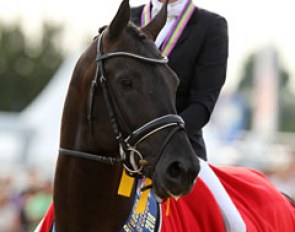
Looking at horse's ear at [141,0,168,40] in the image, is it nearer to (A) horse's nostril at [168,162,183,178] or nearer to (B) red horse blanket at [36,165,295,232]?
(A) horse's nostril at [168,162,183,178]

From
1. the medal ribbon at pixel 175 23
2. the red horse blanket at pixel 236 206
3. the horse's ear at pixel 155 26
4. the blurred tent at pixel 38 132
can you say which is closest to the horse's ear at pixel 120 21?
the horse's ear at pixel 155 26

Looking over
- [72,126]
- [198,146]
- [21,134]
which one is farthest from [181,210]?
[21,134]

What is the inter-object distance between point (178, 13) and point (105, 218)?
5.72 feet

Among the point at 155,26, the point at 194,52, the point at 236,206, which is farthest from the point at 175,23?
the point at 236,206

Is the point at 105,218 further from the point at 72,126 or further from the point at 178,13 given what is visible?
the point at 178,13

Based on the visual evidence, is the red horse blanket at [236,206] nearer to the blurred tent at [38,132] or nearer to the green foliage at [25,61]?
the blurred tent at [38,132]

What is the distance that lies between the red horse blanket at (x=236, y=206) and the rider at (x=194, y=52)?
1.58ft

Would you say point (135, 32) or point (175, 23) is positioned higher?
point (135, 32)

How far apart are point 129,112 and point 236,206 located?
1.76 m

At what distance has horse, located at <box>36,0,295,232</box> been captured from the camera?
13.9 ft

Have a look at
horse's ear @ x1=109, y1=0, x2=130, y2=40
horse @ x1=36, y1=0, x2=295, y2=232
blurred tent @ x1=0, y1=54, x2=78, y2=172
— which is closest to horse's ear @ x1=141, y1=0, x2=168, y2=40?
horse @ x1=36, y1=0, x2=295, y2=232

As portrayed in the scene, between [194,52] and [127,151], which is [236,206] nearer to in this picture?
[194,52]

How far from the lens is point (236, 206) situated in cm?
570

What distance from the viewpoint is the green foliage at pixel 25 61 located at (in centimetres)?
7131
